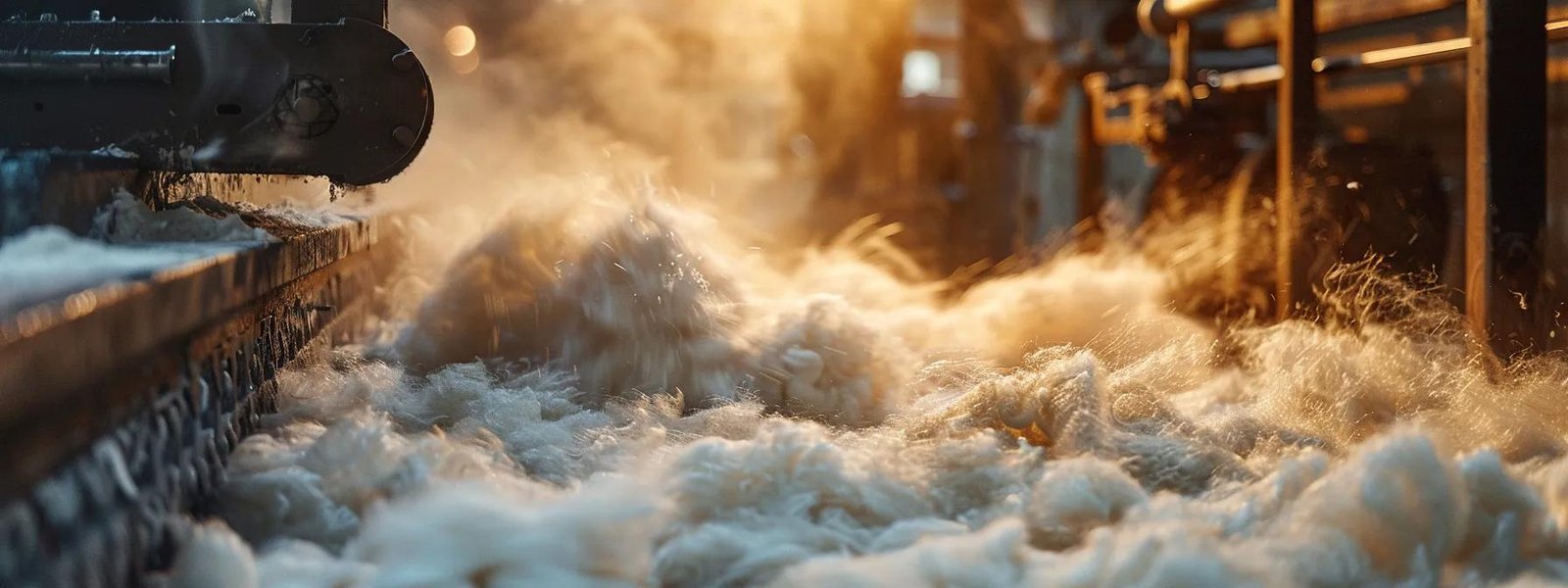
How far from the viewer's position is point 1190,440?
333cm

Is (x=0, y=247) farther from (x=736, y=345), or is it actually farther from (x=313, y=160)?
(x=736, y=345)

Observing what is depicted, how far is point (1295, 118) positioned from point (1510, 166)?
134 cm

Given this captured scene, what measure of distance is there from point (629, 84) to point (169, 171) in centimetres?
1288

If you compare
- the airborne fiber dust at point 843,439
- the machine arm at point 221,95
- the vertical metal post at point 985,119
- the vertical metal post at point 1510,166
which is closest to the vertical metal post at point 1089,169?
the vertical metal post at point 985,119

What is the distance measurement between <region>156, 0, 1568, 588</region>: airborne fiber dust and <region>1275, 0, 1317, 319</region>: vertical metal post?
11.0 inches

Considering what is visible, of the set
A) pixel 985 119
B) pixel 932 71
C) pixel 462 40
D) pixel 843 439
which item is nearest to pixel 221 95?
pixel 843 439

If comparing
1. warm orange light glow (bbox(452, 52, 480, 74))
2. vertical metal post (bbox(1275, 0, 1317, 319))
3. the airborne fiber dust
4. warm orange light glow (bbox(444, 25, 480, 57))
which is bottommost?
the airborne fiber dust

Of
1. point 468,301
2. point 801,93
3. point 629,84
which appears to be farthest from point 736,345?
point 629,84

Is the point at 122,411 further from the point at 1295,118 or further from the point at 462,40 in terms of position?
the point at 462,40

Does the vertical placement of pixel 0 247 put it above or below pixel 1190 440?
above

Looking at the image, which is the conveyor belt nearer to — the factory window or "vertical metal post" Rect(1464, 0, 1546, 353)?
"vertical metal post" Rect(1464, 0, 1546, 353)

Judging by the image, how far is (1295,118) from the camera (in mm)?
5332

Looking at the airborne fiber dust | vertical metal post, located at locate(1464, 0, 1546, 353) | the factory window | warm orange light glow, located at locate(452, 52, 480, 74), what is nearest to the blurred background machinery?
vertical metal post, located at locate(1464, 0, 1546, 353)

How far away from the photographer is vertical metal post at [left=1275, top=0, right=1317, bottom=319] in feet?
17.4
